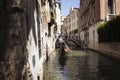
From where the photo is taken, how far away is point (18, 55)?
5.44 m

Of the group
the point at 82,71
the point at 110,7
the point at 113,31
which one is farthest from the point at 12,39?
the point at 110,7

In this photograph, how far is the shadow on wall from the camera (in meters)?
5.42

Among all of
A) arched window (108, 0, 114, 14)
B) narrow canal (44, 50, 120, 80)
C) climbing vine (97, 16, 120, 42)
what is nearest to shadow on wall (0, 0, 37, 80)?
narrow canal (44, 50, 120, 80)

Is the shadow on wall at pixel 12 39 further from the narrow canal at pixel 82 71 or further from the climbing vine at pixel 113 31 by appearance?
the climbing vine at pixel 113 31

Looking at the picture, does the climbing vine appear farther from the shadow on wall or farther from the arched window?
the shadow on wall

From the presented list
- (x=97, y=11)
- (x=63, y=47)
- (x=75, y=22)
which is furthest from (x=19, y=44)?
(x=75, y=22)

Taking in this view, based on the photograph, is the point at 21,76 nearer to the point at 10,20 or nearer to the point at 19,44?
the point at 19,44

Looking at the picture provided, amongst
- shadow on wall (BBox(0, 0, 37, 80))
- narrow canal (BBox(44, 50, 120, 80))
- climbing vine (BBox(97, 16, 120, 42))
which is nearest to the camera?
shadow on wall (BBox(0, 0, 37, 80))

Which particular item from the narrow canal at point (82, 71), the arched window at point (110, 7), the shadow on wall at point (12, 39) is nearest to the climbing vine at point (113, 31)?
the narrow canal at point (82, 71)

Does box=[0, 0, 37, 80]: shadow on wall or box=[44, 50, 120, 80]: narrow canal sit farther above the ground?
box=[0, 0, 37, 80]: shadow on wall

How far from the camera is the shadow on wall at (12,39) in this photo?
5.42 m

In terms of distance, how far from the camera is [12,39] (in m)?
5.42

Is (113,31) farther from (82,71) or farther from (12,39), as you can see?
(12,39)

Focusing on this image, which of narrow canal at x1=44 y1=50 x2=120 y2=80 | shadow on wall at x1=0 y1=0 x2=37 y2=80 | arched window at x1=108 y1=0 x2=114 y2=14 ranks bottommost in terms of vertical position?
narrow canal at x1=44 y1=50 x2=120 y2=80
